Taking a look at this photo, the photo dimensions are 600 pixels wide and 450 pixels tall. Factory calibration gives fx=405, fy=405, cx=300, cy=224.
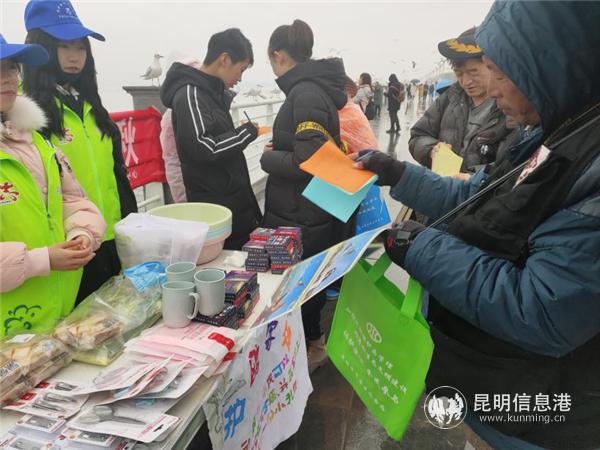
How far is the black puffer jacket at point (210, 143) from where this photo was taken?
83.3 inches

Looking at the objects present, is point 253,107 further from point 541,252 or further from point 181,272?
point 541,252

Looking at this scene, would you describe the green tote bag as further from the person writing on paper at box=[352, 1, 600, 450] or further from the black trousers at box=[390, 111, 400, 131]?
the black trousers at box=[390, 111, 400, 131]

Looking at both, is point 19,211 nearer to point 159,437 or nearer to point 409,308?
point 159,437

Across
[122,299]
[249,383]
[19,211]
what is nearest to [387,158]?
[249,383]

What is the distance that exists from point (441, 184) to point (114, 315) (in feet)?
3.60

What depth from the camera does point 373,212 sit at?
7.61ft

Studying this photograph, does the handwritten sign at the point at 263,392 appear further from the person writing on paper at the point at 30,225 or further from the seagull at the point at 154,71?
the seagull at the point at 154,71

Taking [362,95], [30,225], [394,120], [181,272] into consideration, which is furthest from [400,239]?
[394,120]

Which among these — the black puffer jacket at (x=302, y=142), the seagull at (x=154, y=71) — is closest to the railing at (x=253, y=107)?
the seagull at (x=154, y=71)

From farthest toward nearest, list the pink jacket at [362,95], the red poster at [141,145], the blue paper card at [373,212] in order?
the pink jacket at [362,95], the red poster at [141,145], the blue paper card at [373,212]

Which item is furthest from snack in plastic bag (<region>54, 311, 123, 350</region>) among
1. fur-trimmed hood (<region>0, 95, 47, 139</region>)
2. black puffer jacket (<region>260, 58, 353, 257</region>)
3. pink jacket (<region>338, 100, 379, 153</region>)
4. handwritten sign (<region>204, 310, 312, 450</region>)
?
pink jacket (<region>338, 100, 379, 153</region>)

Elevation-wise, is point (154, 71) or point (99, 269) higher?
point (154, 71)

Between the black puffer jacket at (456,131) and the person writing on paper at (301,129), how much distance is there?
0.64 metres

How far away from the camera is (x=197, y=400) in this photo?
0.96 m
